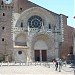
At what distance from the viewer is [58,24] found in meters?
44.3

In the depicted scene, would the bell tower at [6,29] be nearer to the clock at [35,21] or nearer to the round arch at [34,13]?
the round arch at [34,13]

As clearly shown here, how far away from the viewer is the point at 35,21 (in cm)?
4375

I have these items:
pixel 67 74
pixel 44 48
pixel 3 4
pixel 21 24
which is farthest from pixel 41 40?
pixel 67 74

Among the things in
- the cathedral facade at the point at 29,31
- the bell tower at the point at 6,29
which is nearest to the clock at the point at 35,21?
the cathedral facade at the point at 29,31

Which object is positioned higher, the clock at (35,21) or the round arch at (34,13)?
the round arch at (34,13)

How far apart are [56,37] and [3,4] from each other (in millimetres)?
9985

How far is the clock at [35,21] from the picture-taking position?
143 ft

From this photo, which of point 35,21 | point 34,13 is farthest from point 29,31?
point 34,13

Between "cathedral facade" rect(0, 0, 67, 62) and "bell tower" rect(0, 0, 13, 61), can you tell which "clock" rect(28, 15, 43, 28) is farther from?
"bell tower" rect(0, 0, 13, 61)

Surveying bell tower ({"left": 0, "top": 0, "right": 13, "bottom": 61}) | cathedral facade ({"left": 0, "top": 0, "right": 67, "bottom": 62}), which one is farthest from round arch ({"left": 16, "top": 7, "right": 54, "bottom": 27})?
bell tower ({"left": 0, "top": 0, "right": 13, "bottom": 61})

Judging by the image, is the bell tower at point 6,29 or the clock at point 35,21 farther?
the clock at point 35,21

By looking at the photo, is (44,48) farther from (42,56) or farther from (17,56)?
(17,56)

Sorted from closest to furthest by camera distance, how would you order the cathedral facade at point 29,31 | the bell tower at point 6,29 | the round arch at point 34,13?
the bell tower at point 6,29 < the cathedral facade at point 29,31 < the round arch at point 34,13

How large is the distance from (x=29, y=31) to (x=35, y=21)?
228 centimetres
